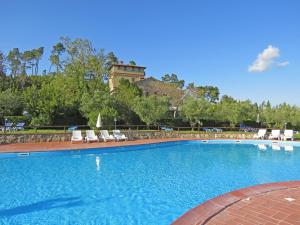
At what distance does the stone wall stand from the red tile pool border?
14.2m

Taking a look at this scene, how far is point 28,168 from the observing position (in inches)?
454

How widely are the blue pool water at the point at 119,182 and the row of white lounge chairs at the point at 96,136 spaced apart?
285cm

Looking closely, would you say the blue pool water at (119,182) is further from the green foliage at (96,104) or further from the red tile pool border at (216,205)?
the green foliage at (96,104)

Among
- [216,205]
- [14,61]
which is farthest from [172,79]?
[216,205]

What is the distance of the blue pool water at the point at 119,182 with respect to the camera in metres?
6.52

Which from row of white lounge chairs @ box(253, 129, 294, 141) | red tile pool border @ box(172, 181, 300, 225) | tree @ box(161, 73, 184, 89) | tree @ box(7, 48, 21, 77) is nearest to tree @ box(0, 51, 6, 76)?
tree @ box(7, 48, 21, 77)

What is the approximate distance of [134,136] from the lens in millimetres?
21094

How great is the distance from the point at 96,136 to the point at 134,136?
3469 millimetres

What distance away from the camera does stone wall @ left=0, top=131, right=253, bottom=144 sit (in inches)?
680

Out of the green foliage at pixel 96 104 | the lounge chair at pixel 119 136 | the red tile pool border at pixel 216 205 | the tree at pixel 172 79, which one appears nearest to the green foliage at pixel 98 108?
the green foliage at pixel 96 104

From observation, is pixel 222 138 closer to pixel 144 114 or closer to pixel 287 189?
pixel 144 114

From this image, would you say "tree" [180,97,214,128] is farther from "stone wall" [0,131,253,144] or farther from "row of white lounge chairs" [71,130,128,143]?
"row of white lounge chairs" [71,130,128,143]

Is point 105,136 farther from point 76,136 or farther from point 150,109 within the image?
point 150,109

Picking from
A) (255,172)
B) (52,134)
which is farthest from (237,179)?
(52,134)
